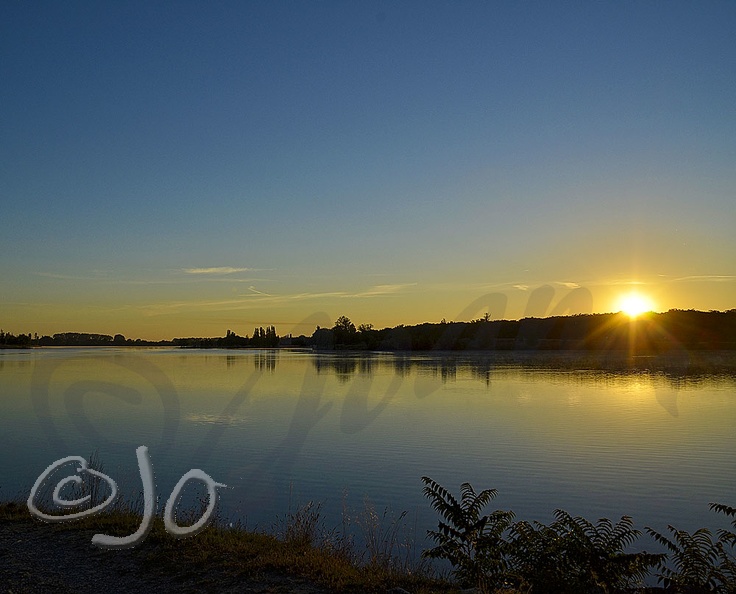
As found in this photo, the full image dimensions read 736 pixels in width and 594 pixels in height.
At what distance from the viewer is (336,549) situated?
10.1 meters

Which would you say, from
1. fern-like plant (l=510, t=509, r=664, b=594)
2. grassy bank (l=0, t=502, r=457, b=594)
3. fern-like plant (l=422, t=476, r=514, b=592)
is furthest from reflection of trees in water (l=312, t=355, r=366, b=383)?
fern-like plant (l=510, t=509, r=664, b=594)

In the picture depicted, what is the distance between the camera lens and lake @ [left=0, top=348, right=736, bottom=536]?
1461cm

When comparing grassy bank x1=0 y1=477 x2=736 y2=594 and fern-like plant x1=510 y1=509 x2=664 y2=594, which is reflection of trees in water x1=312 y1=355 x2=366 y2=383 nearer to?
grassy bank x1=0 y1=477 x2=736 y2=594

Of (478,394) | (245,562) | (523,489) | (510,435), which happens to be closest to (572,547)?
(245,562)

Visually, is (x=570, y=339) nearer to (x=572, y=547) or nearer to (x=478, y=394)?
(x=478, y=394)

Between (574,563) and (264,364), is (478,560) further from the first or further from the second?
(264,364)

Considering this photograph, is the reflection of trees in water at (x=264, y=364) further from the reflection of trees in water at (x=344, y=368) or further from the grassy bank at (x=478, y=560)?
the grassy bank at (x=478, y=560)

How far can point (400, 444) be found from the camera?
860 inches

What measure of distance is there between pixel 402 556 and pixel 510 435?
14224mm

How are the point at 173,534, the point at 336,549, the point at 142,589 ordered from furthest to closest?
the point at 336,549 → the point at 173,534 → the point at 142,589

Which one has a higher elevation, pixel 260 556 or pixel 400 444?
pixel 260 556

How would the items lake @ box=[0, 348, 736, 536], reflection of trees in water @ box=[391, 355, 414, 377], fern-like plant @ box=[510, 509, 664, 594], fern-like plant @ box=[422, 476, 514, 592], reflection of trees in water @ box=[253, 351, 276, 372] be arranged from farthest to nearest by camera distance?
reflection of trees in water @ box=[253, 351, 276, 372] < reflection of trees in water @ box=[391, 355, 414, 377] < lake @ box=[0, 348, 736, 536] < fern-like plant @ box=[422, 476, 514, 592] < fern-like plant @ box=[510, 509, 664, 594]

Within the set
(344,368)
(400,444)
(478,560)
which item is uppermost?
(478,560)

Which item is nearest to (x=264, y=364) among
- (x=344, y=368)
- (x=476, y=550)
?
(x=344, y=368)
